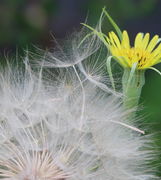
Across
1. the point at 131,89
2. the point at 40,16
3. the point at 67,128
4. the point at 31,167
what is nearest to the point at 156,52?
the point at 131,89

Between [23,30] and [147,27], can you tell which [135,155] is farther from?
[147,27]

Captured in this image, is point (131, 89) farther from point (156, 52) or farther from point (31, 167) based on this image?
point (31, 167)

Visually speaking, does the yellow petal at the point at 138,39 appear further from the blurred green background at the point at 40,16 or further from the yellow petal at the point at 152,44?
the blurred green background at the point at 40,16

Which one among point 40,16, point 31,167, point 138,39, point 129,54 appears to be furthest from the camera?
point 40,16

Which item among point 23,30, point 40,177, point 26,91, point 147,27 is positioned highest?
point 147,27

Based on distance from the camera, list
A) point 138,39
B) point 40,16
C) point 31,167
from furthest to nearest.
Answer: point 40,16
point 138,39
point 31,167

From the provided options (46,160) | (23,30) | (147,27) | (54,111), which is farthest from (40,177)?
(147,27)

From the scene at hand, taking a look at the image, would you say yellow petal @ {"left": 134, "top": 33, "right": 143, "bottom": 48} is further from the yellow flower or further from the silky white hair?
the silky white hair

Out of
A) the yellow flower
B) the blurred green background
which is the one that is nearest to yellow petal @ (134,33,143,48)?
the yellow flower
